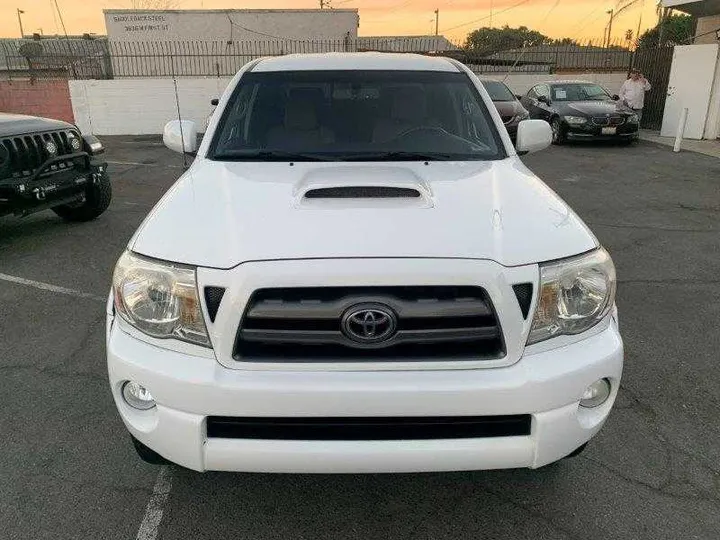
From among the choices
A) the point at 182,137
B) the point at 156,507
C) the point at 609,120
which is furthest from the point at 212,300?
the point at 609,120

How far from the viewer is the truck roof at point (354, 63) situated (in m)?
3.69

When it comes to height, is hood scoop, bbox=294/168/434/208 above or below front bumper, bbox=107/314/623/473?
above

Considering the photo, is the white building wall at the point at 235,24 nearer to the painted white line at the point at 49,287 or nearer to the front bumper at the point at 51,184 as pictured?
the front bumper at the point at 51,184

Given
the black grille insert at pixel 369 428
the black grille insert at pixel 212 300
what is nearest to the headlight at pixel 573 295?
the black grille insert at pixel 369 428

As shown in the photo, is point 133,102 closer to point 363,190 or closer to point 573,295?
point 363,190

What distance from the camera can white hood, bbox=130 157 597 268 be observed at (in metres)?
1.99

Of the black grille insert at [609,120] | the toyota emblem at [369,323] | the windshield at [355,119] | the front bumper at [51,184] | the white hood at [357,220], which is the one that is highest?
the windshield at [355,119]

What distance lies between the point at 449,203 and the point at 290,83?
1.68 meters

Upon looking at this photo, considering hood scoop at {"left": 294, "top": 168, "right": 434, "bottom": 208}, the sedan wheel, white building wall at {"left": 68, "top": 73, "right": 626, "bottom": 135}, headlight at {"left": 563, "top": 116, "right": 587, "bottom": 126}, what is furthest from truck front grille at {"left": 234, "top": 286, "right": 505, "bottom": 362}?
white building wall at {"left": 68, "top": 73, "right": 626, "bottom": 135}

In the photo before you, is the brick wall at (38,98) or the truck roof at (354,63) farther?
the brick wall at (38,98)

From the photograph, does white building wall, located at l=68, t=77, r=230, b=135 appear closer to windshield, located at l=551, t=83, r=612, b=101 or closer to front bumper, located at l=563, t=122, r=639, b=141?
windshield, located at l=551, t=83, r=612, b=101

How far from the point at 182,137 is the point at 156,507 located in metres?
Answer: 2.25

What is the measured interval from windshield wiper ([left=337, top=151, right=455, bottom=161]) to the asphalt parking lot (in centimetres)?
157

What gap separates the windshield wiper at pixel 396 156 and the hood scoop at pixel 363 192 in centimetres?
64
